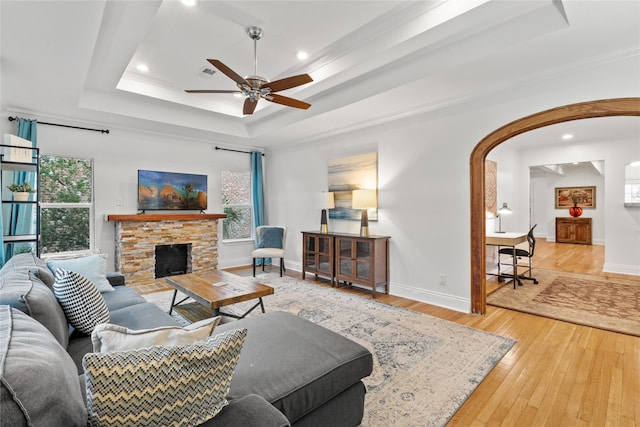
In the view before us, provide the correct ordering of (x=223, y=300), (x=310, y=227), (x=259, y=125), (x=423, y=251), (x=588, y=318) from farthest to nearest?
(x=310, y=227) → (x=259, y=125) → (x=423, y=251) → (x=588, y=318) → (x=223, y=300)

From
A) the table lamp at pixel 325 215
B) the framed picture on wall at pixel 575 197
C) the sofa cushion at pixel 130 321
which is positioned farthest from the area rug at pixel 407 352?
the framed picture on wall at pixel 575 197

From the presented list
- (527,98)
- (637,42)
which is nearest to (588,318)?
(527,98)

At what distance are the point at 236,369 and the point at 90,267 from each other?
220 cm

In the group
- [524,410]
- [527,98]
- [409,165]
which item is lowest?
[524,410]

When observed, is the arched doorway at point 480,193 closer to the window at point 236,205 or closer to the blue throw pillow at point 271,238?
the blue throw pillow at point 271,238

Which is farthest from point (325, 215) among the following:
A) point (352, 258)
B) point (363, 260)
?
point (363, 260)

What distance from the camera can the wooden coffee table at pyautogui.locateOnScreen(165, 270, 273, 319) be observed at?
283 centimetres

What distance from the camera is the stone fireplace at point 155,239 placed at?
4.77m

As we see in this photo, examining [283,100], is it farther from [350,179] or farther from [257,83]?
[350,179]

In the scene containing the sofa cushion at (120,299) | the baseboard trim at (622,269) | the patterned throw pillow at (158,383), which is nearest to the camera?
the patterned throw pillow at (158,383)

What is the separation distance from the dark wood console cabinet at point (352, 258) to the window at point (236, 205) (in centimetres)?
191

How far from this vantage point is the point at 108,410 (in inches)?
32.9

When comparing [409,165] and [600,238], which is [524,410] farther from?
[600,238]

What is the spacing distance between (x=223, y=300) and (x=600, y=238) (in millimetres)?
11277
